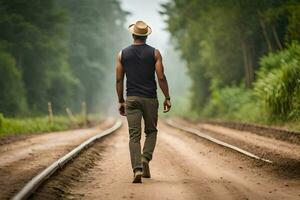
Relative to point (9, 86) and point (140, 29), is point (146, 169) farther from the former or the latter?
point (9, 86)

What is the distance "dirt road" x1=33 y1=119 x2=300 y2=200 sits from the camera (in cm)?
663

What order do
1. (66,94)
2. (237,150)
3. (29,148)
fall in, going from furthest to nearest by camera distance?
(66,94), (29,148), (237,150)

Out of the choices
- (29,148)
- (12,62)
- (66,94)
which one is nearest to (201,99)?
(66,94)

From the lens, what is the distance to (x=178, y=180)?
7.78 metres

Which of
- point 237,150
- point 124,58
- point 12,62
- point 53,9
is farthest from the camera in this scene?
point 53,9

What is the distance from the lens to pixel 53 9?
44.1 metres

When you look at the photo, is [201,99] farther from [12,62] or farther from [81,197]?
[81,197]

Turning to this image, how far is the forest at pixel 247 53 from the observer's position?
65.6ft

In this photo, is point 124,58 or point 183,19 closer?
point 124,58

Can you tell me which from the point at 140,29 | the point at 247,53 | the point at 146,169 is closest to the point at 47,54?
the point at 247,53

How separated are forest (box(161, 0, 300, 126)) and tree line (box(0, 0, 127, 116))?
9.79 meters

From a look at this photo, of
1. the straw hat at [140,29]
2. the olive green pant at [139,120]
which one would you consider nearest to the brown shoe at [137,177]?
the olive green pant at [139,120]

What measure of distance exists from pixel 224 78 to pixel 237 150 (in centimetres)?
2522

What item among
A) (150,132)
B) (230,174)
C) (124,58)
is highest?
(124,58)
